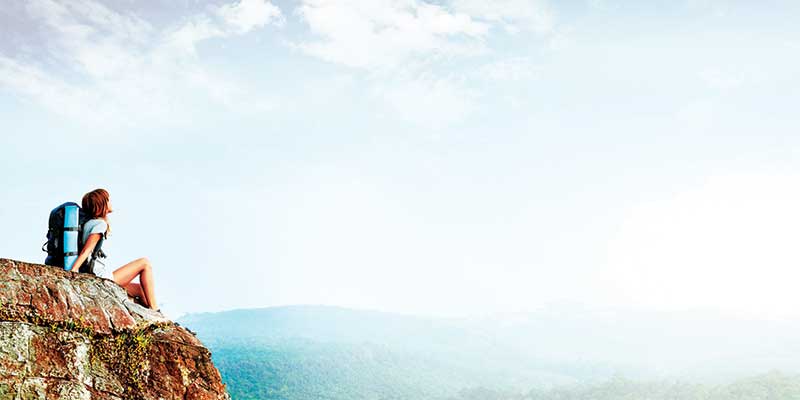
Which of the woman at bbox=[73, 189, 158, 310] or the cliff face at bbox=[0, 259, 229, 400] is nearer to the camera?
the cliff face at bbox=[0, 259, 229, 400]

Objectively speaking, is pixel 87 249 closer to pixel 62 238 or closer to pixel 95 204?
pixel 62 238

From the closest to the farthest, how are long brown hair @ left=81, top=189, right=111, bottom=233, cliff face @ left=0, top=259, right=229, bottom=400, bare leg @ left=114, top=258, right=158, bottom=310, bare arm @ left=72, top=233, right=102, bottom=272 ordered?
cliff face @ left=0, top=259, right=229, bottom=400 < bare arm @ left=72, top=233, right=102, bottom=272 < long brown hair @ left=81, top=189, right=111, bottom=233 < bare leg @ left=114, top=258, right=158, bottom=310

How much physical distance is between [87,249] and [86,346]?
1449 mm

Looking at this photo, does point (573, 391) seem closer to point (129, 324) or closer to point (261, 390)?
point (261, 390)

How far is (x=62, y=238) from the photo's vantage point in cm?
779

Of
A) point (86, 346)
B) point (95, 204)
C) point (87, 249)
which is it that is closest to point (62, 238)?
point (87, 249)

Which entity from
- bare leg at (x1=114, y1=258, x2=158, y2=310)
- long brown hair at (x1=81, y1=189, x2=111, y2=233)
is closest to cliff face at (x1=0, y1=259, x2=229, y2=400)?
bare leg at (x1=114, y1=258, x2=158, y2=310)

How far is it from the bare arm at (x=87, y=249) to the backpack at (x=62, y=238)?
12 cm

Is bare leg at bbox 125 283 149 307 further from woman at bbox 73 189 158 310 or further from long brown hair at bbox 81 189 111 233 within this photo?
long brown hair at bbox 81 189 111 233

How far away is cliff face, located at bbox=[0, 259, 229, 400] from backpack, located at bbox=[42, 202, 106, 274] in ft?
1.23

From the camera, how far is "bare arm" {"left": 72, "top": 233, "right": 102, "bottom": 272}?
7691 mm

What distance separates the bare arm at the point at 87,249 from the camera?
303 inches

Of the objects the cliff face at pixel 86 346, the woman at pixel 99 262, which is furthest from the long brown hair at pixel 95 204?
the cliff face at pixel 86 346

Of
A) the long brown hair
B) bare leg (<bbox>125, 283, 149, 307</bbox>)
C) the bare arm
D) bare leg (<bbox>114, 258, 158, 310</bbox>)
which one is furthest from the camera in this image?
bare leg (<bbox>125, 283, 149, 307</bbox>)
